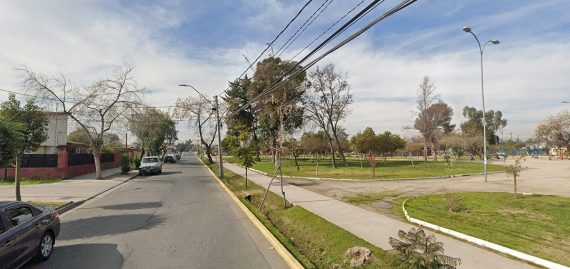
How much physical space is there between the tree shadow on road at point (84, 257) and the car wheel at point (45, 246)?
0.11m

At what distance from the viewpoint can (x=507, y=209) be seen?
40.2 ft

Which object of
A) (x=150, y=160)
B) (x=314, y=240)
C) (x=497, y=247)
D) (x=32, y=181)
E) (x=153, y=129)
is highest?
(x=153, y=129)

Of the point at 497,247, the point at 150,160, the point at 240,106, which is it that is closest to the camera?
the point at 497,247

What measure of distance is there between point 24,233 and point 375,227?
7444 millimetres

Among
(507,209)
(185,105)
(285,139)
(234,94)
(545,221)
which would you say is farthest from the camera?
(234,94)

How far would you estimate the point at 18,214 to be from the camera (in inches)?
299

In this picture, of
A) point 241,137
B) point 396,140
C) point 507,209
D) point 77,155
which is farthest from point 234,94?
point 507,209

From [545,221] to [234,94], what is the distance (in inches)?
2333

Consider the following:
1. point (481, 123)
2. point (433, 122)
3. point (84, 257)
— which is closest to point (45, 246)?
point (84, 257)

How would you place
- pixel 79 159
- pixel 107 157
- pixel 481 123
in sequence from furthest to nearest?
pixel 481 123 < pixel 107 157 < pixel 79 159

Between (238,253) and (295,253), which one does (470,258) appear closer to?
(295,253)

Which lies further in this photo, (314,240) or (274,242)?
(314,240)

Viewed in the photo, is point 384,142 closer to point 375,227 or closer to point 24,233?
point 375,227

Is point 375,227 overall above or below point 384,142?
below
